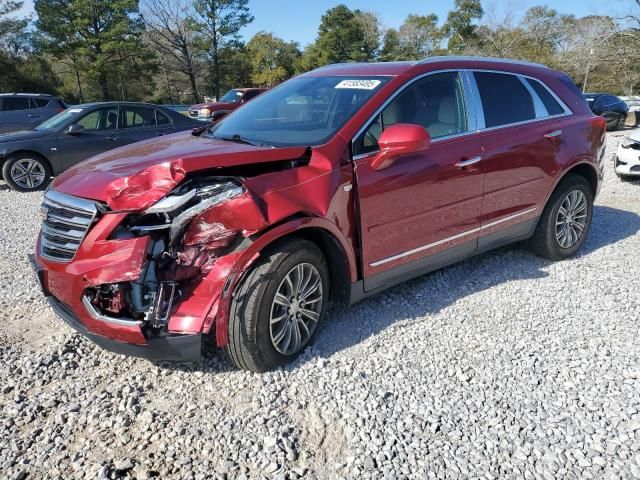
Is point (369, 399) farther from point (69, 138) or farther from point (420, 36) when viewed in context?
point (420, 36)

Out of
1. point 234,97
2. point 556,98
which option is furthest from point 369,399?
point 234,97

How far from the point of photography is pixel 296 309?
298cm

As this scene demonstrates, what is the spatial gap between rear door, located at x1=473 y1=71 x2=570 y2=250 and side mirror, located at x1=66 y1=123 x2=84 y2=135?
7.44 m

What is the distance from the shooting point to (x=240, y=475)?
218 centimetres

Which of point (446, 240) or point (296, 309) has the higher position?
point (446, 240)

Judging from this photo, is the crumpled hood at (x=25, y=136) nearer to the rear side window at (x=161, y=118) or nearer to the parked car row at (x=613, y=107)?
the rear side window at (x=161, y=118)

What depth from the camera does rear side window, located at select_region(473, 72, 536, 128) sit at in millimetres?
3938

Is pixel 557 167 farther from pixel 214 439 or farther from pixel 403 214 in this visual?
pixel 214 439

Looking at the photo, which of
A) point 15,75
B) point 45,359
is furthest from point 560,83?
point 15,75

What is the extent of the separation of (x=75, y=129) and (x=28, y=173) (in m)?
1.11

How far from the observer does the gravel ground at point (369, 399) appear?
7.44 ft

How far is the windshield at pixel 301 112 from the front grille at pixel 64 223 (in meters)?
1.18

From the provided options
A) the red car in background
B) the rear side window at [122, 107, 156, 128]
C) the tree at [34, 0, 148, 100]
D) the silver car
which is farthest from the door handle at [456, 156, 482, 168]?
the tree at [34, 0, 148, 100]

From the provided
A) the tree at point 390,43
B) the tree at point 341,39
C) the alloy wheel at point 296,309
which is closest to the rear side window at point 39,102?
the alloy wheel at point 296,309
